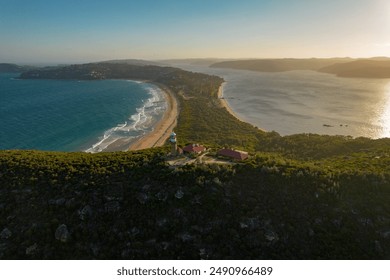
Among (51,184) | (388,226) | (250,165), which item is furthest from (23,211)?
(388,226)

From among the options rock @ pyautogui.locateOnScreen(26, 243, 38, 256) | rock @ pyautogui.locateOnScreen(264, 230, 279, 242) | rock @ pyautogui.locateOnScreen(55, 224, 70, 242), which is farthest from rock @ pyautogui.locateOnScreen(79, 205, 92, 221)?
rock @ pyautogui.locateOnScreen(264, 230, 279, 242)

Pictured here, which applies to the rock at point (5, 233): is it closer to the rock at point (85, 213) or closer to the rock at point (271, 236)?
the rock at point (85, 213)

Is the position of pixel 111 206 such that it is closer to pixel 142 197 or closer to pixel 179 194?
pixel 142 197

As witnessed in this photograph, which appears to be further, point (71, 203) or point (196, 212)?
point (71, 203)

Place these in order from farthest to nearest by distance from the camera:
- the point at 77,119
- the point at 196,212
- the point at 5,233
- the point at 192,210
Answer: the point at 77,119 < the point at 192,210 < the point at 196,212 < the point at 5,233

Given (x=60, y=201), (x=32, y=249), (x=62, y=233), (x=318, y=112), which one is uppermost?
(x=318, y=112)

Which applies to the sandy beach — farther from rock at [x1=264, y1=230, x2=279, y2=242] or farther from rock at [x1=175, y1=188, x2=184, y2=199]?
rock at [x1=264, y1=230, x2=279, y2=242]

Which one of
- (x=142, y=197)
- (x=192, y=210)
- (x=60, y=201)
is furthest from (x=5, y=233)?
(x=192, y=210)
